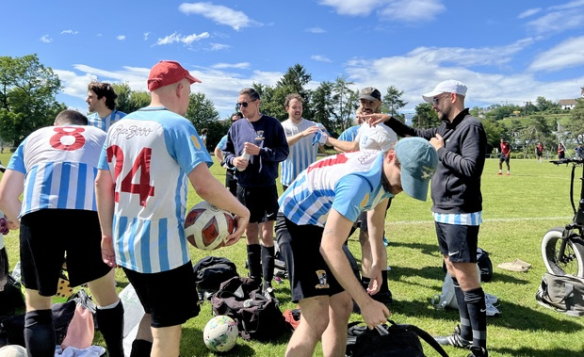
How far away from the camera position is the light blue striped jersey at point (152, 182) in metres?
2.10

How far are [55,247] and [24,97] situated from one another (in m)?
65.9

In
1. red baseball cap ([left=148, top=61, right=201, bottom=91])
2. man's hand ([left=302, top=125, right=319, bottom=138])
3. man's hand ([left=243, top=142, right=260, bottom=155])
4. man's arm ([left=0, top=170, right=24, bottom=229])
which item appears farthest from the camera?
man's hand ([left=302, top=125, right=319, bottom=138])

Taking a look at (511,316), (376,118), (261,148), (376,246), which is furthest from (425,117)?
(376,246)

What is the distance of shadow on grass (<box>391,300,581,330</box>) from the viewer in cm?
399

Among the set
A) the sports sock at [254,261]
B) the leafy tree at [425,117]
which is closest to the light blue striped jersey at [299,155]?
the sports sock at [254,261]

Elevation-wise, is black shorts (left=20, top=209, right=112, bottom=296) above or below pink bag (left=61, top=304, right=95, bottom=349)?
above

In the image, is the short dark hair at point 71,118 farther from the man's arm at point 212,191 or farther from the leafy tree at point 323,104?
the leafy tree at point 323,104

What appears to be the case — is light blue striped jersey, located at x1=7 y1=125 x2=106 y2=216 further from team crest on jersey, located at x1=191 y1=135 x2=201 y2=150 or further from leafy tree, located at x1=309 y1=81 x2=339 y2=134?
leafy tree, located at x1=309 y1=81 x2=339 y2=134

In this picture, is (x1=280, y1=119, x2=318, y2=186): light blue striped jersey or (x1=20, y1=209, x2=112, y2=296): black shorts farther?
(x1=280, y1=119, x2=318, y2=186): light blue striped jersey

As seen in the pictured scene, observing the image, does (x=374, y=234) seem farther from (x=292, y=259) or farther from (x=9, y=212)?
(x=9, y=212)

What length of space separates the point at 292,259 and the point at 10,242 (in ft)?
23.0

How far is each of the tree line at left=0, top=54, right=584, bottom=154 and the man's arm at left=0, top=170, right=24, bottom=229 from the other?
110 feet

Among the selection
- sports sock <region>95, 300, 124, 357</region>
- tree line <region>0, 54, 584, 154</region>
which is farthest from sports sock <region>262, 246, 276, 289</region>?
tree line <region>0, 54, 584, 154</region>

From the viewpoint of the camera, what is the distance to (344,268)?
6.42ft
